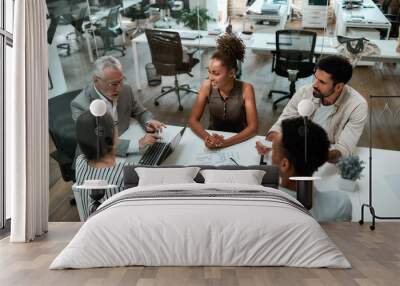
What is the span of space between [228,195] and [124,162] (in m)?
1.29

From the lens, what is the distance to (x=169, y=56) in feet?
14.3

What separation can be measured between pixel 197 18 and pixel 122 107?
39.9 inches

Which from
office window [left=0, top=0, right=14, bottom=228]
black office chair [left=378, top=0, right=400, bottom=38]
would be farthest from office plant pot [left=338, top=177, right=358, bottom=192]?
office window [left=0, top=0, right=14, bottom=228]

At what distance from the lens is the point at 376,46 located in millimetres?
4121

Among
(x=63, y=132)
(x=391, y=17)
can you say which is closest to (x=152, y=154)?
(x=63, y=132)

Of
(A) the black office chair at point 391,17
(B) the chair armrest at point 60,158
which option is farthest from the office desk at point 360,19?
(B) the chair armrest at point 60,158

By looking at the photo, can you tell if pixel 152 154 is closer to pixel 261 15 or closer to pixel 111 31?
pixel 111 31

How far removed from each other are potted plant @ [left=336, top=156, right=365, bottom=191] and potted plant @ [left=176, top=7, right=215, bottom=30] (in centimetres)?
163

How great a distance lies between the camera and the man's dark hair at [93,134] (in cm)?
438

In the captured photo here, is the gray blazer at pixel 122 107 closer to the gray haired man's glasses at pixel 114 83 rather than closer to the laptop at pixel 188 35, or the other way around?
the gray haired man's glasses at pixel 114 83

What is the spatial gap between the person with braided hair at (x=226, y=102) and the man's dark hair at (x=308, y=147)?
0.33 meters

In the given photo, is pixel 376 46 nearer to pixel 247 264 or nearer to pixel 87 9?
pixel 247 264

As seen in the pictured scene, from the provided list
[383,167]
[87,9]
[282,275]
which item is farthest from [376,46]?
[87,9]

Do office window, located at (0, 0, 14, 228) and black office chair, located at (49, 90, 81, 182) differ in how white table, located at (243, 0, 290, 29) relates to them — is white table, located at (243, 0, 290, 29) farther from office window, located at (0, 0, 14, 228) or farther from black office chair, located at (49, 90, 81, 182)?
office window, located at (0, 0, 14, 228)
